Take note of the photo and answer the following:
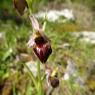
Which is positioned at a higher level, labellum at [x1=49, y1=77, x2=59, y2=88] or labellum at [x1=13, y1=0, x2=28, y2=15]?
labellum at [x1=13, y1=0, x2=28, y2=15]

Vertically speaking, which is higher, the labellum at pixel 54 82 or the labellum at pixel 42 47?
the labellum at pixel 42 47

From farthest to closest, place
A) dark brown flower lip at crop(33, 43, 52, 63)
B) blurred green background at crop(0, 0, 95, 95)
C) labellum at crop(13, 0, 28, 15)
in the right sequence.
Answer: blurred green background at crop(0, 0, 95, 95) → labellum at crop(13, 0, 28, 15) → dark brown flower lip at crop(33, 43, 52, 63)

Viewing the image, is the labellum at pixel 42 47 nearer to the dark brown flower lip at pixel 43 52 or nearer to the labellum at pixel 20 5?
the dark brown flower lip at pixel 43 52

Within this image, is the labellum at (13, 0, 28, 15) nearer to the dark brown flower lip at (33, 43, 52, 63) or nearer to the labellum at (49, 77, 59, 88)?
the dark brown flower lip at (33, 43, 52, 63)

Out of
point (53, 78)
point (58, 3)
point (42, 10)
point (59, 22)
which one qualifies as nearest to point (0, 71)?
point (53, 78)

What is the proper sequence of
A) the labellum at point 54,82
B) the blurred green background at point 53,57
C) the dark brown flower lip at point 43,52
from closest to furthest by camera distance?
1. the dark brown flower lip at point 43,52
2. the labellum at point 54,82
3. the blurred green background at point 53,57

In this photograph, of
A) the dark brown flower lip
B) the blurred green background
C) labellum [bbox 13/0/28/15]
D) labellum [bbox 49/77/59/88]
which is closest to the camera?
the dark brown flower lip

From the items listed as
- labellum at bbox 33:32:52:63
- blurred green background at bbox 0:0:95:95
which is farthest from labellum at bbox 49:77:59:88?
labellum at bbox 33:32:52:63

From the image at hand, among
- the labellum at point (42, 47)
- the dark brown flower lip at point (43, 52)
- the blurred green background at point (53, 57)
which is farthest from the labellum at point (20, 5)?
the blurred green background at point (53, 57)

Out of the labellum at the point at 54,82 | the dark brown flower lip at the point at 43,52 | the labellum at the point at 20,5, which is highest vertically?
the labellum at the point at 20,5

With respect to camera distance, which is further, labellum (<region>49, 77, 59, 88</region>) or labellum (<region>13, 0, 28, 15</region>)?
labellum (<region>49, 77, 59, 88</region>)
